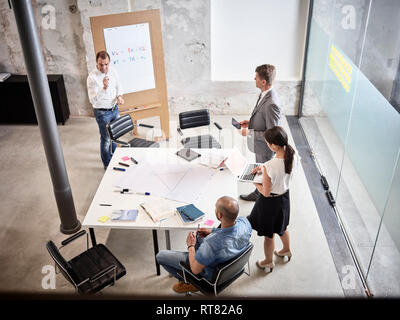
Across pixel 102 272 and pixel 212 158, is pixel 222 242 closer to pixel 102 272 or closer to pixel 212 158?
pixel 102 272

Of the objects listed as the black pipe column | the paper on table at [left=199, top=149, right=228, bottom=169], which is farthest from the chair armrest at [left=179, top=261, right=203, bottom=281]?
the black pipe column

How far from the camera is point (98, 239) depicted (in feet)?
16.0

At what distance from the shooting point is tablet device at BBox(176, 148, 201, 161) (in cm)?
506

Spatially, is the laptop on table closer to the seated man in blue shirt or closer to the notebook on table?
the notebook on table

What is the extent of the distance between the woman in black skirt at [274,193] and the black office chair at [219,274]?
2.01 ft

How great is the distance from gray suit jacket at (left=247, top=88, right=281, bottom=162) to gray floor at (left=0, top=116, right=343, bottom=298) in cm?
78

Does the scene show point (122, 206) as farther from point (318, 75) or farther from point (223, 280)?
point (318, 75)

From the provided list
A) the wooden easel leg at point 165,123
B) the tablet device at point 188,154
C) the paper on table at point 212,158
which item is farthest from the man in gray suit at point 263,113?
the wooden easel leg at point 165,123

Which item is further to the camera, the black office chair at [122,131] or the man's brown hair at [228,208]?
the black office chair at [122,131]

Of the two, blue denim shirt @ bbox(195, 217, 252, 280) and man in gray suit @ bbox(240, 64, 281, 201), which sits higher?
man in gray suit @ bbox(240, 64, 281, 201)

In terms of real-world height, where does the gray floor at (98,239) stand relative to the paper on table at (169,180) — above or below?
below

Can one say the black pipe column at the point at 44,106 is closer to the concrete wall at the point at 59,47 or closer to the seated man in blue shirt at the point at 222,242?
the seated man in blue shirt at the point at 222,242

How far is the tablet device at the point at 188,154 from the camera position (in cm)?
506

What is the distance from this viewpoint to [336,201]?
5.41m
